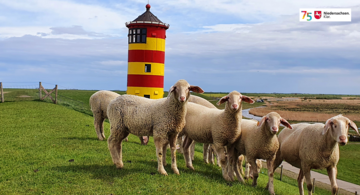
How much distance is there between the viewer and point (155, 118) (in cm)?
989

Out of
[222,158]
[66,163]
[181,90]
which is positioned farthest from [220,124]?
[66,163]

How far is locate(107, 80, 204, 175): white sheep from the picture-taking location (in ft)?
31.7

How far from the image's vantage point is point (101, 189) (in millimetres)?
8492

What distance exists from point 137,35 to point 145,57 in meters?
1.86

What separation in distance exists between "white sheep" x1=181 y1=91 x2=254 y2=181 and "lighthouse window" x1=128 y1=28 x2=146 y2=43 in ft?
46.1

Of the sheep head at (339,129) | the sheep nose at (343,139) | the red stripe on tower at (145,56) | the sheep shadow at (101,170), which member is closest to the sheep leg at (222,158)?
the sheep shadow at (101,170)

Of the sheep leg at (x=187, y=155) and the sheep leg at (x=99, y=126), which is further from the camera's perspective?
the sheep leg at (x=99, y=126)

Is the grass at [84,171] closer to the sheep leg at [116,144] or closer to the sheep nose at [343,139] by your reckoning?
the sheep leg at [116,144]

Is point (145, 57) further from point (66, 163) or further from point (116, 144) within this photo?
point (116, 144)

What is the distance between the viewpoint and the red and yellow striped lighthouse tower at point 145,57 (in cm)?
2422

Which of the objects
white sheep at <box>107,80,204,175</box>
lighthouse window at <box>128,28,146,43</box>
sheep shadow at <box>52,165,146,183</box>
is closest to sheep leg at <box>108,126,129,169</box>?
white sheep at <box>107,80,204,175</box>

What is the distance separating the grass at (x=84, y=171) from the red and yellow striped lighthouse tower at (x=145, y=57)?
7.93 metres

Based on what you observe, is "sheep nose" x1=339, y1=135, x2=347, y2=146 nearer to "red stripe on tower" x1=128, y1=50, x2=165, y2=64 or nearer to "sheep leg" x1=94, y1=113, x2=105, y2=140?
"sheep leg" x1=94, y1=113, x2=105, y2=140

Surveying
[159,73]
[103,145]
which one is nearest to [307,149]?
[103,145]
